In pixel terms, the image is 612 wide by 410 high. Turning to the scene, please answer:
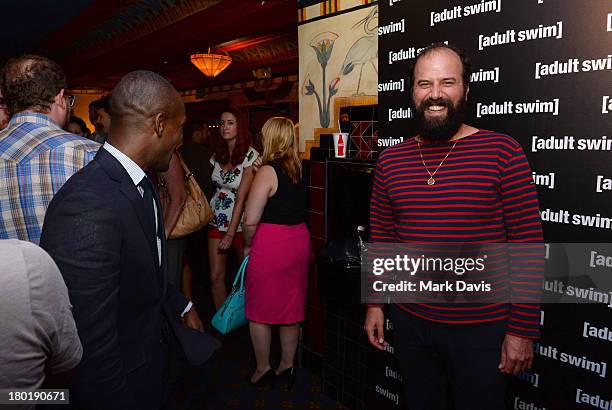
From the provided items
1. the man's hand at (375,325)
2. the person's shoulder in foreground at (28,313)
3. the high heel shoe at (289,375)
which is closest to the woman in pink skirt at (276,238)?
the high heel shoe at (289,375)

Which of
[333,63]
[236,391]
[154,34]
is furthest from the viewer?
[154,34]

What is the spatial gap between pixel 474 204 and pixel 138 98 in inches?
43.5

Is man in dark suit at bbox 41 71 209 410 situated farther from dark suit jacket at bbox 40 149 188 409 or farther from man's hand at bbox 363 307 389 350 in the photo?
man's hand at bbox 363 307 389 350

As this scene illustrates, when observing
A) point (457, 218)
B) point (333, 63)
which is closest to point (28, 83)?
point (457, 218)

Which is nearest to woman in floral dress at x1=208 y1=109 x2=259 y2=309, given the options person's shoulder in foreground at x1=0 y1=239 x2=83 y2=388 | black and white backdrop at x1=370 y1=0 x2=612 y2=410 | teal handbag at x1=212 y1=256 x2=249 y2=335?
teal handbag at x1=212 y1=256 x2=249 y2=335

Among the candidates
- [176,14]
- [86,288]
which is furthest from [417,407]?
[176,14]

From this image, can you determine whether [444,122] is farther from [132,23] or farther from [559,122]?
[132,23]

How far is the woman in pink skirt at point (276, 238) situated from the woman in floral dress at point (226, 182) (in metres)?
0.71

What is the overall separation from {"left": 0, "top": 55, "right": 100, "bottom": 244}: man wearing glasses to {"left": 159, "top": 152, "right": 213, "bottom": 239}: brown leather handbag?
3.80ft

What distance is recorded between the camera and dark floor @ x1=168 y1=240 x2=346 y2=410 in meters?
2.79

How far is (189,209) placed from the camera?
3084mm

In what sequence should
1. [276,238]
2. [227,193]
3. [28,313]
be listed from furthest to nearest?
[227,193], [276,238], [28,313]

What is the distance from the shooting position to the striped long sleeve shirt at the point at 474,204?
157 centimetres

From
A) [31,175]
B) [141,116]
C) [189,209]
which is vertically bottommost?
[189,209]
